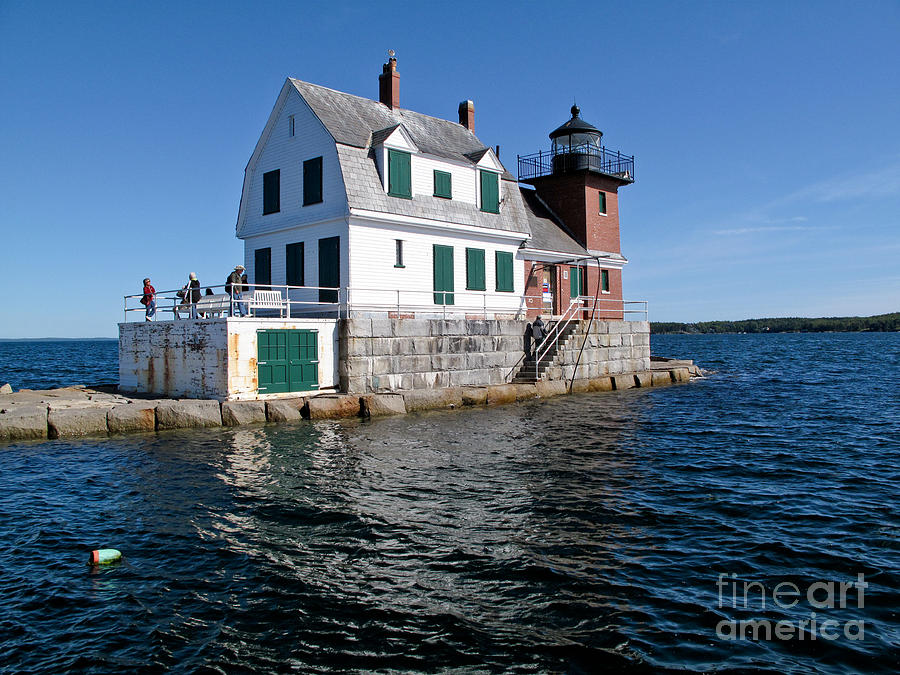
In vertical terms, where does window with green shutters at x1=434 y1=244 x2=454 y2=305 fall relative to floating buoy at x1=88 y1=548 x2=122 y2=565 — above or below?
above

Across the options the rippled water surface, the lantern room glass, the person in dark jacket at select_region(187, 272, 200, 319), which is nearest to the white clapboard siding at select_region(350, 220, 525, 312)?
the person in dark jacket at select_region(187, 272, 200, 319)

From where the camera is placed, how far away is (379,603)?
6.63 metres

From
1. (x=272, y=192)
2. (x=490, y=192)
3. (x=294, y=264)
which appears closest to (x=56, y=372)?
(x=272, y=192)

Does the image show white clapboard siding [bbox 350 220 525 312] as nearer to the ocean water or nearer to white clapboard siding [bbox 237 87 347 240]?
white clapboard siding [bbox 237 87 347 240]

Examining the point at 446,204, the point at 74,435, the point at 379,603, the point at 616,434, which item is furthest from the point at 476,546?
the point at 446,204

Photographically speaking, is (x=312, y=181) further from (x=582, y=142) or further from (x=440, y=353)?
(x=582, y=142)

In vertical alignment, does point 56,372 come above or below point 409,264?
below

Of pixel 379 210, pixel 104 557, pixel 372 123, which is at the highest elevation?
pixel 372 123

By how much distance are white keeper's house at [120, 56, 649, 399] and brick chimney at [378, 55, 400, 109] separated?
51 millimetres

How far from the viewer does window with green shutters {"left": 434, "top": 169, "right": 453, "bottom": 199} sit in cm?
2448

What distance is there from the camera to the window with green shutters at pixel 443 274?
24156 millimetres

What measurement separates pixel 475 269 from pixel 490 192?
3470 millimetres

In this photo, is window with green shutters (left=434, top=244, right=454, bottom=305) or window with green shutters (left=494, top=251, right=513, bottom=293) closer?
window with green shutters (left=434, top=244, right=454, bottom=305)

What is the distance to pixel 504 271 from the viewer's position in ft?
88.5
